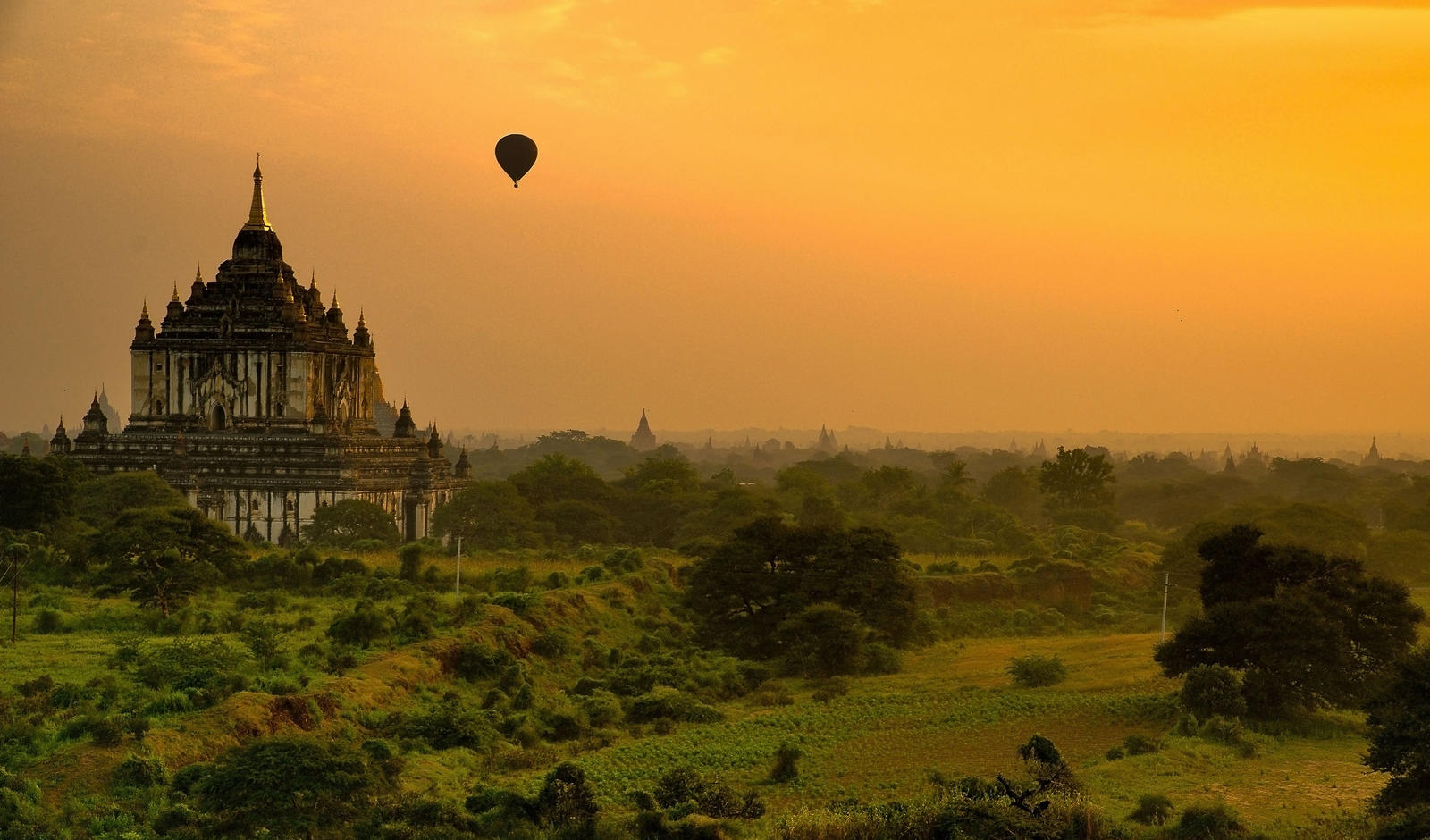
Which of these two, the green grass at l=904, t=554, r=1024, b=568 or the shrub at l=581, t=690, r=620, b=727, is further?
the green grass at l=904, t=554, r=1024, b=568

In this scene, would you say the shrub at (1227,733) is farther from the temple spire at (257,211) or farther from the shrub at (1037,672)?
A: the temple spire at (257,211)

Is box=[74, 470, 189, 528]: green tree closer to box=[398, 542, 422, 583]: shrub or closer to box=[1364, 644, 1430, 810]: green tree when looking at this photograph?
box=[398, 542, 422, 583]: shrub

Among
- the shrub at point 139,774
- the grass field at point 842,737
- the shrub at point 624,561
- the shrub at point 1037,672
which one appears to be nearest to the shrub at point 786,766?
the grass field at point 842,737

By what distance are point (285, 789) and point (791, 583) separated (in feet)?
85.6

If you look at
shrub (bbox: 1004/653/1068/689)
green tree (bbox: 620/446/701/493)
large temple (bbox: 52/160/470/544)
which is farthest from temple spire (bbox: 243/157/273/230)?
shrub (bbox: 1004/653/1068/689)

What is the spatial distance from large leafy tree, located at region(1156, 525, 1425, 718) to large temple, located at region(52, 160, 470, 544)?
149ft

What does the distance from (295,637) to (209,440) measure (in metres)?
38.5

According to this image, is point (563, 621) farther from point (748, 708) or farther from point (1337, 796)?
point (1337, 796)

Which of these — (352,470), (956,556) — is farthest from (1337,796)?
(352,470)

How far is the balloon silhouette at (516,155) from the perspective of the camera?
66.8 meters

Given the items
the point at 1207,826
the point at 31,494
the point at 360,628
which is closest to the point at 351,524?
the point at 31,494

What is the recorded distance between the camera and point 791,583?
5384cm

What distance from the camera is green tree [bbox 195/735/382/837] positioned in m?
29.2

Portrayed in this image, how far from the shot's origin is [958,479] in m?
117
